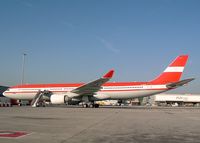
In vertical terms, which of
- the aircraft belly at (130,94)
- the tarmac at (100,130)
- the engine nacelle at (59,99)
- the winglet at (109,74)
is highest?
the winglet at (109,74)

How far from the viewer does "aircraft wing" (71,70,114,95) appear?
36219 mm

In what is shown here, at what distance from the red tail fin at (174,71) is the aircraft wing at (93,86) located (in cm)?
674

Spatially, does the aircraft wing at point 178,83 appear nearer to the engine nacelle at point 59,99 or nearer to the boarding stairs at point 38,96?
the engine nacelle at point 59,99

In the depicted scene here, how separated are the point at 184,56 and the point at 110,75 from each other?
10.9 meters

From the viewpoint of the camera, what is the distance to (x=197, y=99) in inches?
3632

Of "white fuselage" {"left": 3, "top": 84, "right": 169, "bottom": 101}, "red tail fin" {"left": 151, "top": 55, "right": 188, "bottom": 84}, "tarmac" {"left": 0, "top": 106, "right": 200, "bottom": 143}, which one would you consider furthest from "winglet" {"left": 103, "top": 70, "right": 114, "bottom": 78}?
"tarmac" {"left": 0, "top": 106, "right": 200, "bottom": 143}

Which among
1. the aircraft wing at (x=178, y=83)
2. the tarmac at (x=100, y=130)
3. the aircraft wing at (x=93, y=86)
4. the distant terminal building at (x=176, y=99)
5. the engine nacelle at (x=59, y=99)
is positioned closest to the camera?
the tarmac at (x=100, y=130)

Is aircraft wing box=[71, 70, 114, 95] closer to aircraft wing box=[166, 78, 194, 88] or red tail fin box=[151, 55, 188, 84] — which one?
red tail fin box=[151, 55, 188, 84]

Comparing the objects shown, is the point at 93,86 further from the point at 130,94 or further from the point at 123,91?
the point at 130,94

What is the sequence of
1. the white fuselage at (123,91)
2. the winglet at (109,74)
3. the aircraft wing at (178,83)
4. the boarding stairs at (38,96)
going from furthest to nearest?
1. the boarding stairs at (38,96)
2. the white fuselage at (123,91)
3. the winglet at (109,74)
4. the aircraft wing at (178,83)

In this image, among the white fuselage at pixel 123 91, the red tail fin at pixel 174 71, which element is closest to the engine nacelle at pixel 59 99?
the white fuselage at pixel 123 91

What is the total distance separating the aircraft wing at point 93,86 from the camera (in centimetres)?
3622

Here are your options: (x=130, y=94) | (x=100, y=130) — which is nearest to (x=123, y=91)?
(x=130, y=94)

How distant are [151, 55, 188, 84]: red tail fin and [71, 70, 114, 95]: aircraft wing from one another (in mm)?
6735
